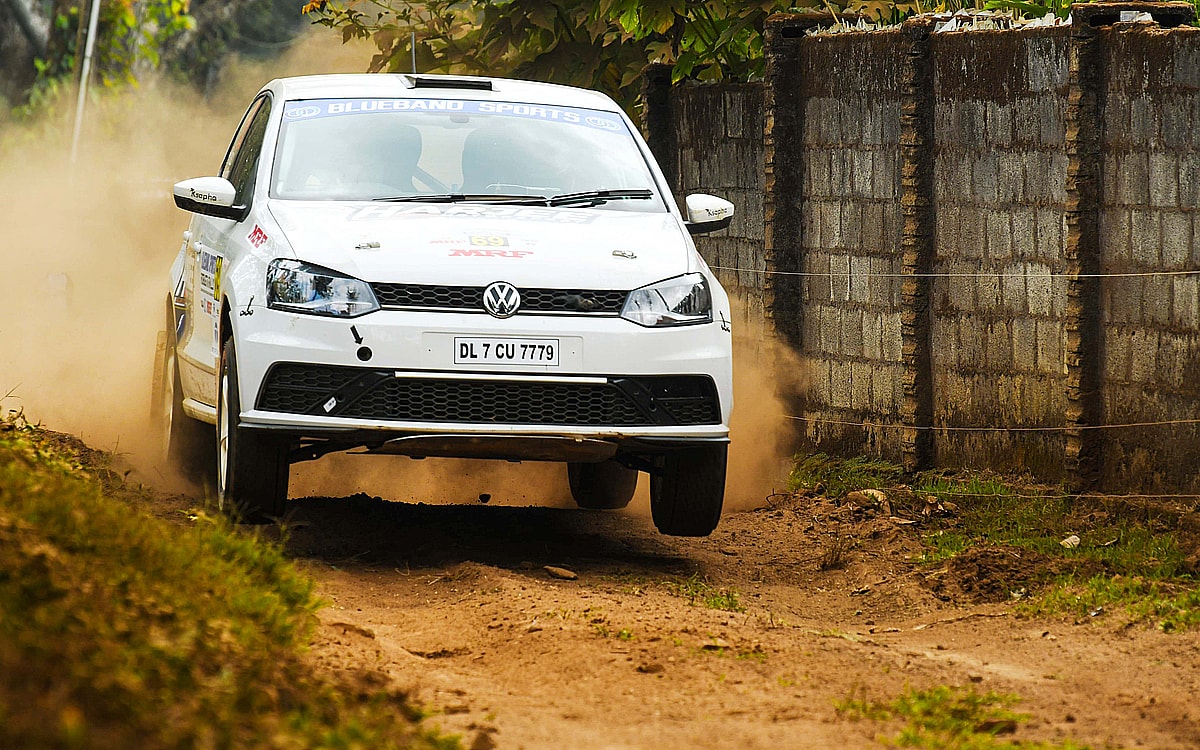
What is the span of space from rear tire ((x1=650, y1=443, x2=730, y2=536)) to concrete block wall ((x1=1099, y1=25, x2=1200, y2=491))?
6.55ft

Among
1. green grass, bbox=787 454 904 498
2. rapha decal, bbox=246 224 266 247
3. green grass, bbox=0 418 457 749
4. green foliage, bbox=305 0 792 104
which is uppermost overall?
green foliage, bbox=305 0 792 104

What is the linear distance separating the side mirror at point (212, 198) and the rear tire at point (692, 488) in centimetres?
213

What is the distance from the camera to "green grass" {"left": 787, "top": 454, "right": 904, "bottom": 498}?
9867mm

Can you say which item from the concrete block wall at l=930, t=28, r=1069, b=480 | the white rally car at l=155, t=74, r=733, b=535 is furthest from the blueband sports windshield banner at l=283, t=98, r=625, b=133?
the concrete block wall at l=930, t=28, r=1069, b=480

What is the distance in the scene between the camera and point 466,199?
7848 millimetres

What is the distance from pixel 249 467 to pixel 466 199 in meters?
1.55

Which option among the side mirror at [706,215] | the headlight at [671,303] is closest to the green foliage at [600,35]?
the side mirror at [706,215]

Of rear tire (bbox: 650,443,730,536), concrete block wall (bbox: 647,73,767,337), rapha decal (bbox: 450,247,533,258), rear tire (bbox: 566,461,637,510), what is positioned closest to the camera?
rapha decal (bbox: 450,247,533,258)

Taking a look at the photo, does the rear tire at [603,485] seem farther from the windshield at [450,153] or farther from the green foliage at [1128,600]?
the green foliage at [1128,600]

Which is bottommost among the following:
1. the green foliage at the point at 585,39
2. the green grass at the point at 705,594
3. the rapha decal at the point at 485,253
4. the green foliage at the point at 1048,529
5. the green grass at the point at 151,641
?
the green foliage at the point at 1048,529

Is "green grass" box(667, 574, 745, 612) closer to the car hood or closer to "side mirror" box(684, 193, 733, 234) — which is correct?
the car hood

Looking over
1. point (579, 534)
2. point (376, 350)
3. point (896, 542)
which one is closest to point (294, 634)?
point (376, 350)

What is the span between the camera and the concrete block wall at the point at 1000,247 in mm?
8773

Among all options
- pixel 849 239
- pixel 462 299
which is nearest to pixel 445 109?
pixel 462 299
